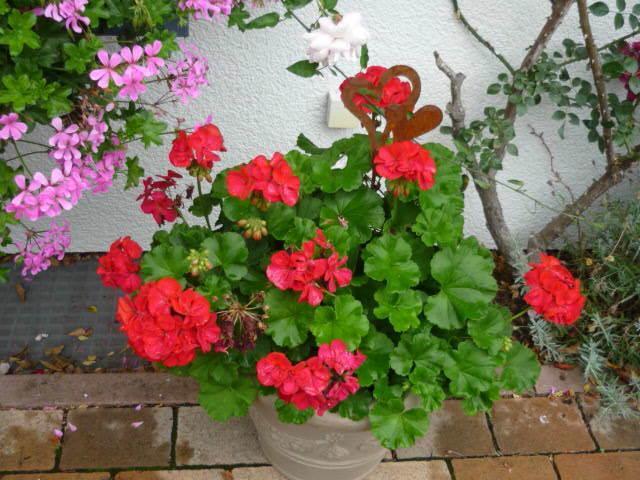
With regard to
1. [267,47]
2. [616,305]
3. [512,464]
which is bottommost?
[512,464]

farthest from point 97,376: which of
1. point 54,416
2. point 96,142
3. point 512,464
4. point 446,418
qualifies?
point 512,464

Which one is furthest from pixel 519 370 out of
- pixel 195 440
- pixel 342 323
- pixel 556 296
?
pixel 195 440

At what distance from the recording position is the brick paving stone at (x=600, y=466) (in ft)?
6.64

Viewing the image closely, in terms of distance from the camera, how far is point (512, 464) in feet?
6.66

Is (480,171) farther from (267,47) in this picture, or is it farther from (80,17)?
(80,17)

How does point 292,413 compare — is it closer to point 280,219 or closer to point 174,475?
point 280,219

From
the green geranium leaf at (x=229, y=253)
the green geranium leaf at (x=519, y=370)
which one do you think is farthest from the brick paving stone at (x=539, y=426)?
the green geranium leaf at (x=229, y=253)

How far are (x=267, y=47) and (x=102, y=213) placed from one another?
2.80 ft

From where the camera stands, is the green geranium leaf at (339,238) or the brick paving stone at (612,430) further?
the brick paving stone at (612,430)

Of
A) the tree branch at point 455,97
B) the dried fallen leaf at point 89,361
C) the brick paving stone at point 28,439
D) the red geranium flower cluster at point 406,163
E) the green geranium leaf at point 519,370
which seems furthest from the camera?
the dried fallen leaf at point 89,361

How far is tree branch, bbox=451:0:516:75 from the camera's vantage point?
6.82 feet

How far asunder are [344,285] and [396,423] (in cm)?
34

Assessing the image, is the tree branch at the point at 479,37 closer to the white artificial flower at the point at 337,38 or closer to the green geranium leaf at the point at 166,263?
the white artificial flower at the point at 337,38

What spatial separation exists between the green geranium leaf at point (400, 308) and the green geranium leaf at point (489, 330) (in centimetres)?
14
